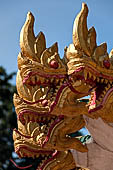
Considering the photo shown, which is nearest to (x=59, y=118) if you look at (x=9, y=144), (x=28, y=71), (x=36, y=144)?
(x=36, y=144)

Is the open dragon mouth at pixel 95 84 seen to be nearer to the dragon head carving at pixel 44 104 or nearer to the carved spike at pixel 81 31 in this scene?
the dragon head carving at pixel 44 104

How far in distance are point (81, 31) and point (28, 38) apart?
855mm

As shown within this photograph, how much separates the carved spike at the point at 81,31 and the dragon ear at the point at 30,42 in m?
0.61

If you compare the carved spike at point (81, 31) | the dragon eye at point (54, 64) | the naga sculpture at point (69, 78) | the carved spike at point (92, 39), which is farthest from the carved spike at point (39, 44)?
the carved spike at point (92, 39)

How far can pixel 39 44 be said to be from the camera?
6332 millimetres

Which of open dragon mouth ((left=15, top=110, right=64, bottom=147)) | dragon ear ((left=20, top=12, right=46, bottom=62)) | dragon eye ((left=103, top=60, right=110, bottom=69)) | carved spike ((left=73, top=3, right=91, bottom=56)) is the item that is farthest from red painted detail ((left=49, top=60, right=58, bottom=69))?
open dragon mouth ((left=15, top=110, right=64, bottom=147))


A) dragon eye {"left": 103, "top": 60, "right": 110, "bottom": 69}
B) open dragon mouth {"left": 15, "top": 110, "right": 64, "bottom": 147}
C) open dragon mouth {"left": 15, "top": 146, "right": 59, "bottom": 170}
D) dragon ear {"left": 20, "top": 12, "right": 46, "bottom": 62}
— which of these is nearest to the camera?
dragon eye {"left": 103, "top": 60, "right": 110, "bottom": 69}

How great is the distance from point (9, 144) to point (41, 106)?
11880mm

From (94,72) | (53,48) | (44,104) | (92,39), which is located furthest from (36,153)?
(92,39)

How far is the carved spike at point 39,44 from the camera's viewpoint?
20.2 ft

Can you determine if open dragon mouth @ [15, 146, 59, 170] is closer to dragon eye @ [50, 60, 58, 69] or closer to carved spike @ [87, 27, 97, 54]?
dragon eye @ [50, 60, 58, 69]

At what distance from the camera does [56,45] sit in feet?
20.9

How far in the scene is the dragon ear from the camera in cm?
609

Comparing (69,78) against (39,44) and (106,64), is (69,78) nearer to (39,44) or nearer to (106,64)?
(106,64)
